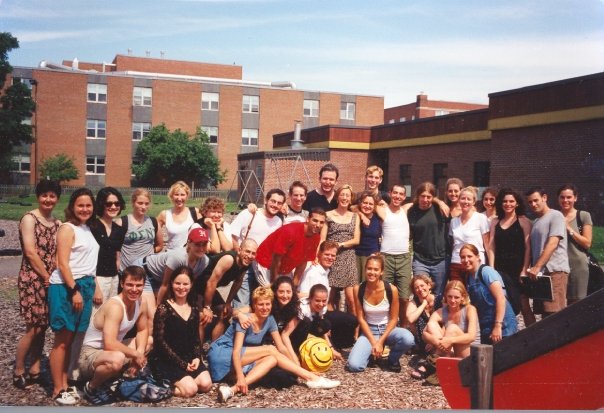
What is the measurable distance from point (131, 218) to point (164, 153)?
1.60 ft

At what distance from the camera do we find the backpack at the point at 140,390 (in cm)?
322

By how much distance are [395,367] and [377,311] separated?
39cm

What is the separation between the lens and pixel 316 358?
3938mm

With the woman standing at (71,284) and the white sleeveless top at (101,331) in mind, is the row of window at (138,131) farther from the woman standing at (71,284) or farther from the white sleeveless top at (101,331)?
the white sleeveless top at (101,331)

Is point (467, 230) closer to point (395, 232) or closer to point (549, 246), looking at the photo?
point (395, 232)

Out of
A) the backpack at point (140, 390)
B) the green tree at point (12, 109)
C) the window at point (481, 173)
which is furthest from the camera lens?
the window at point (481, 173)

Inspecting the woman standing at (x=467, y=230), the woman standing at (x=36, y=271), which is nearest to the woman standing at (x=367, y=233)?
the woman standing at (x=467, y=230)

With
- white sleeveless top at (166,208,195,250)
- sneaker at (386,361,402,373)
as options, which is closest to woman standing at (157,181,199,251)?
white sleeveless top at (166,208,195,250)

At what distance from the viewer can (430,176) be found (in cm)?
706

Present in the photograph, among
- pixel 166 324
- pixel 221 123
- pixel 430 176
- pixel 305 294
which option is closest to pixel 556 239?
pixel 305 294

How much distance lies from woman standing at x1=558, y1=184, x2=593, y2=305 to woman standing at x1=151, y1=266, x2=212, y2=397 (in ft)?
7.18

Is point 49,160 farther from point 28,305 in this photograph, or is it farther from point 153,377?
point 153,377

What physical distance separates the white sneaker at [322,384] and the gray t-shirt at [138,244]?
1.27m

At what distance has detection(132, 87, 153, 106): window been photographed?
3439 mm
